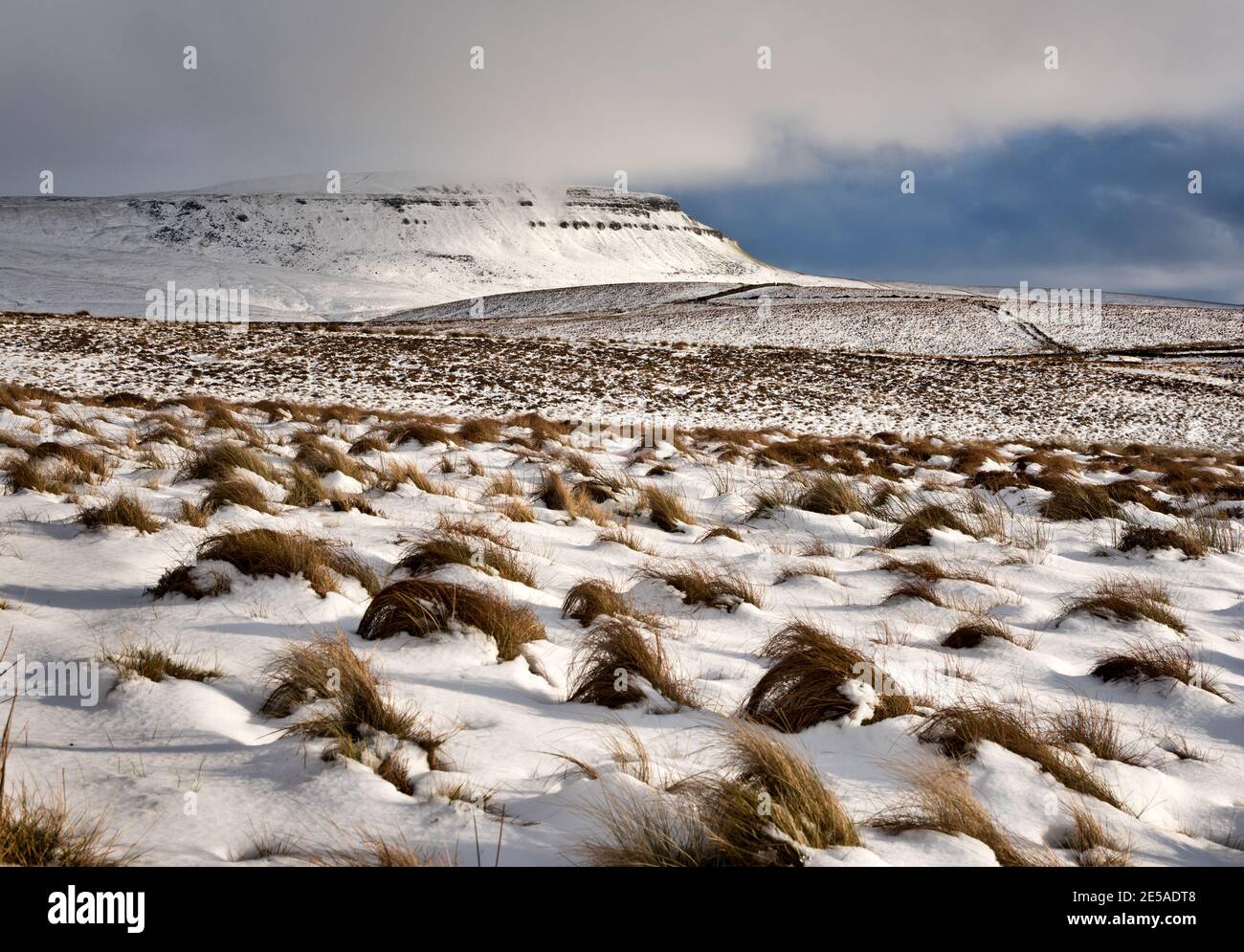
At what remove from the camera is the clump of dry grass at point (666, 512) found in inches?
278

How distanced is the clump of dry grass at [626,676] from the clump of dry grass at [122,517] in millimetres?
3444

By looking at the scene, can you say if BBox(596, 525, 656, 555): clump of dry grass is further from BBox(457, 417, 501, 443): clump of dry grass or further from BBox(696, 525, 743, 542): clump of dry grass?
BBox(457, 417, 501, 443): clump of dry grass

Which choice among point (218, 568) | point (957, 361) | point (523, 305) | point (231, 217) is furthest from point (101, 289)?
point (218, 568)

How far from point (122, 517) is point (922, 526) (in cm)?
691

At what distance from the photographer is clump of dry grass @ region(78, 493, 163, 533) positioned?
194 inches

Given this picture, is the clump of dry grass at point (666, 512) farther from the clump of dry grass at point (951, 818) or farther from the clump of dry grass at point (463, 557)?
the clump of dry grass at point (951, 818)

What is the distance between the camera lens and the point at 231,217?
4377 inches

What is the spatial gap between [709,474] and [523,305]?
62.6m

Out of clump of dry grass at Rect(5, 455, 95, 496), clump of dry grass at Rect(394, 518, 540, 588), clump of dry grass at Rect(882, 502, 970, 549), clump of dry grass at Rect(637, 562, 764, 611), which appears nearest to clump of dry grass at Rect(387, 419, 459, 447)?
clump of dry grass at Rect(5, 455, 95, 496)

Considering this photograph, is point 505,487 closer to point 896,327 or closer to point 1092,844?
point 1092,844

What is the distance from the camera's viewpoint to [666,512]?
7203 mm

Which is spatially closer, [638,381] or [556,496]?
[556,496]

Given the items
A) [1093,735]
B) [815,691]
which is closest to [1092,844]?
[1093,735]
